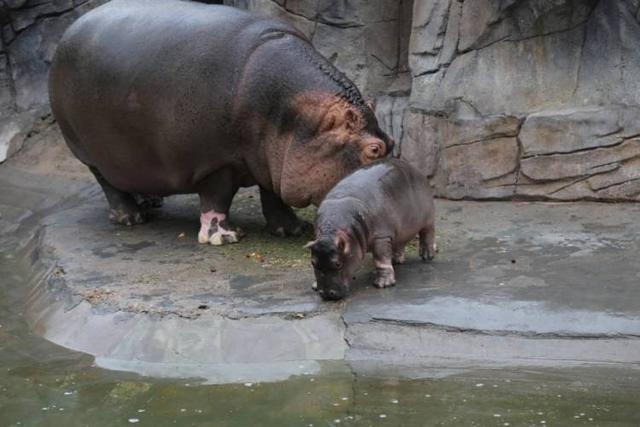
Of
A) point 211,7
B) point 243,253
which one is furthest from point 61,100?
point 243,253

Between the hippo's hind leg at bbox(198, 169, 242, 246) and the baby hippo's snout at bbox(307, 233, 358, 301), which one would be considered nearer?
the baby hippo's snout at bbox(307, 233, 358, 301)

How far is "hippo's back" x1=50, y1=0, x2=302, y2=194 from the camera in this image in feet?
23.9

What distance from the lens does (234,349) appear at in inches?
224

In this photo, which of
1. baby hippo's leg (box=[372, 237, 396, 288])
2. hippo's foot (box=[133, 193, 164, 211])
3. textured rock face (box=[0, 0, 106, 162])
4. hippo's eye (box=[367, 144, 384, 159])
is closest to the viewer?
baby hippo's leg (box=[372, 237, 396, 288])

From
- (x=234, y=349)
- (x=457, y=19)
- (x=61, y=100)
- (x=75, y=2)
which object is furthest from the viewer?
(x=75, y=2)

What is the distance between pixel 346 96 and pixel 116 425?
10.0ft

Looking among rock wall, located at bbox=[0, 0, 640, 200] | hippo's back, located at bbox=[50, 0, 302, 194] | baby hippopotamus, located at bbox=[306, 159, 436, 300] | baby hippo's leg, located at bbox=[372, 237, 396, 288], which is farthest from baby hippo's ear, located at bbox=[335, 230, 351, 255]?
rock wall, located at bbox=[0, 0, 640, 200]

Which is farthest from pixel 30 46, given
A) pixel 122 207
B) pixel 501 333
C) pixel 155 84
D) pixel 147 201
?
pixel 501 333

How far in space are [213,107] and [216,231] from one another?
0.91 m

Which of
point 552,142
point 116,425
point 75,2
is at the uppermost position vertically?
point 75,2

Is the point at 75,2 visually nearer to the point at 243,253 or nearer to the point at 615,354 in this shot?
the point at 243,253

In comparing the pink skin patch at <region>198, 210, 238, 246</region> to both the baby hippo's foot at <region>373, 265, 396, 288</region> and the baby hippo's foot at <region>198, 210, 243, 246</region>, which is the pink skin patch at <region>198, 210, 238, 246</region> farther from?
the baby hippo's foot at <region>373, 265, 396, 288</region>

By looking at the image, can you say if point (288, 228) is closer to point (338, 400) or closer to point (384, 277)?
point (384, 277)

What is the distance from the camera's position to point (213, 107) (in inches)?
285
